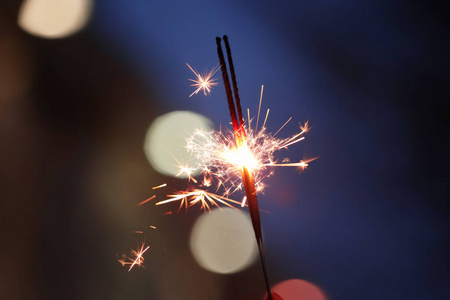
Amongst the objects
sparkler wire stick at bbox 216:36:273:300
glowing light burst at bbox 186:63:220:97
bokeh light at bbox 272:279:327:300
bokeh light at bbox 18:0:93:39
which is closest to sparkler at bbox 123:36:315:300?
glowing light burst at bbox 186:63:220:97

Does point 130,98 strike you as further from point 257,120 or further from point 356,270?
point 356,270

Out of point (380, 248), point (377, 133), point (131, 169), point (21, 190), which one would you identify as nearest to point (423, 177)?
point (377, 133)

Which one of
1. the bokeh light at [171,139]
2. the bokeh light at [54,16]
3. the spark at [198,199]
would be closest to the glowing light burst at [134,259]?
the spark at [198,199]

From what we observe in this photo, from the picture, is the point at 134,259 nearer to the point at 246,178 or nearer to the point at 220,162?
the point at 220,162

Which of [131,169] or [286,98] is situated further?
[286,98]

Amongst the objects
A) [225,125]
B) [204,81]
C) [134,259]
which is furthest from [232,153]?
[134,259]

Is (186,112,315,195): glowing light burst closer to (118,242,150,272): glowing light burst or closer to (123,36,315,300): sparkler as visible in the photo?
(123,36,315,300): sparkler
